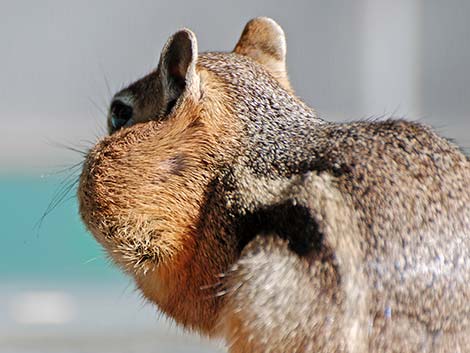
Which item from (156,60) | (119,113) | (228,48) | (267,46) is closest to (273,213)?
(119,113)

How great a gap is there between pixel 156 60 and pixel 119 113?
12.4 ft

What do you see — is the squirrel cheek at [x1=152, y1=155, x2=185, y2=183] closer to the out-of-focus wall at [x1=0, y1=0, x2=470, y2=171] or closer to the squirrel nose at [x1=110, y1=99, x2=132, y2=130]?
the squirrel nose at [x1=110, y1=99, x2=132, y2=130]

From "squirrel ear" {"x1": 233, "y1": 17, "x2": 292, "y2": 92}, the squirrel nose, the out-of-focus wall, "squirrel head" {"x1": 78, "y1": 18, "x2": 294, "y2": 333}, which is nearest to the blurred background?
the out-of-focus wall

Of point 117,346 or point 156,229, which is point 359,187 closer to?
point 156,229

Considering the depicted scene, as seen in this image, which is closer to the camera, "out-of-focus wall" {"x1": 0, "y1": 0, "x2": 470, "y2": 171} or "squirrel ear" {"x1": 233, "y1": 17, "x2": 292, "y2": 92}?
"squirrel ear" {"x1": 233, "y1": 17, "x2": 292, "y2": 92}

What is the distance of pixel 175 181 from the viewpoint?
251cm

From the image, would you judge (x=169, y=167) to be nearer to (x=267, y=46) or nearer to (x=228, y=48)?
(x=267, y=46)

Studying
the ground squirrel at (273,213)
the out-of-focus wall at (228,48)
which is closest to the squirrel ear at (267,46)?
the ground squirrel at (273,213)

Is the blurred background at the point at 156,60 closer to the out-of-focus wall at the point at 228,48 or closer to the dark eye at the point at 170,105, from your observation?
the out-of-focus wall at the point at 228,48

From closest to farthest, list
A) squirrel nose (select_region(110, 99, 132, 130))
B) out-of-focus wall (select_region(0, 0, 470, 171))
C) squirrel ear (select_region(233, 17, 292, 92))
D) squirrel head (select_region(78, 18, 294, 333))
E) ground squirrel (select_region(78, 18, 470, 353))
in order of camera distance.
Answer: ground squirrel (select_region(78, 18, 470, 353))
squirrel head (select_region(78, 18, 294, 333))
squirrel nose (select_region(110, 99, 132, 130))
squirrel ear (select_region(233, 17, 292, 92))
out-of-focus wall (select_region(0, 0, 470, 171))

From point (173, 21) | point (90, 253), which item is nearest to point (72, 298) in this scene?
point (90, 253)

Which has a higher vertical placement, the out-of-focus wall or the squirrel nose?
the squirrel nose

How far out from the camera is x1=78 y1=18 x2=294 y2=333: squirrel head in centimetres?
249

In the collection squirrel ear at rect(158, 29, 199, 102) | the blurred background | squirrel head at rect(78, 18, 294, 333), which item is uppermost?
squirrel ear at rect(158, 29, 199, 102)
